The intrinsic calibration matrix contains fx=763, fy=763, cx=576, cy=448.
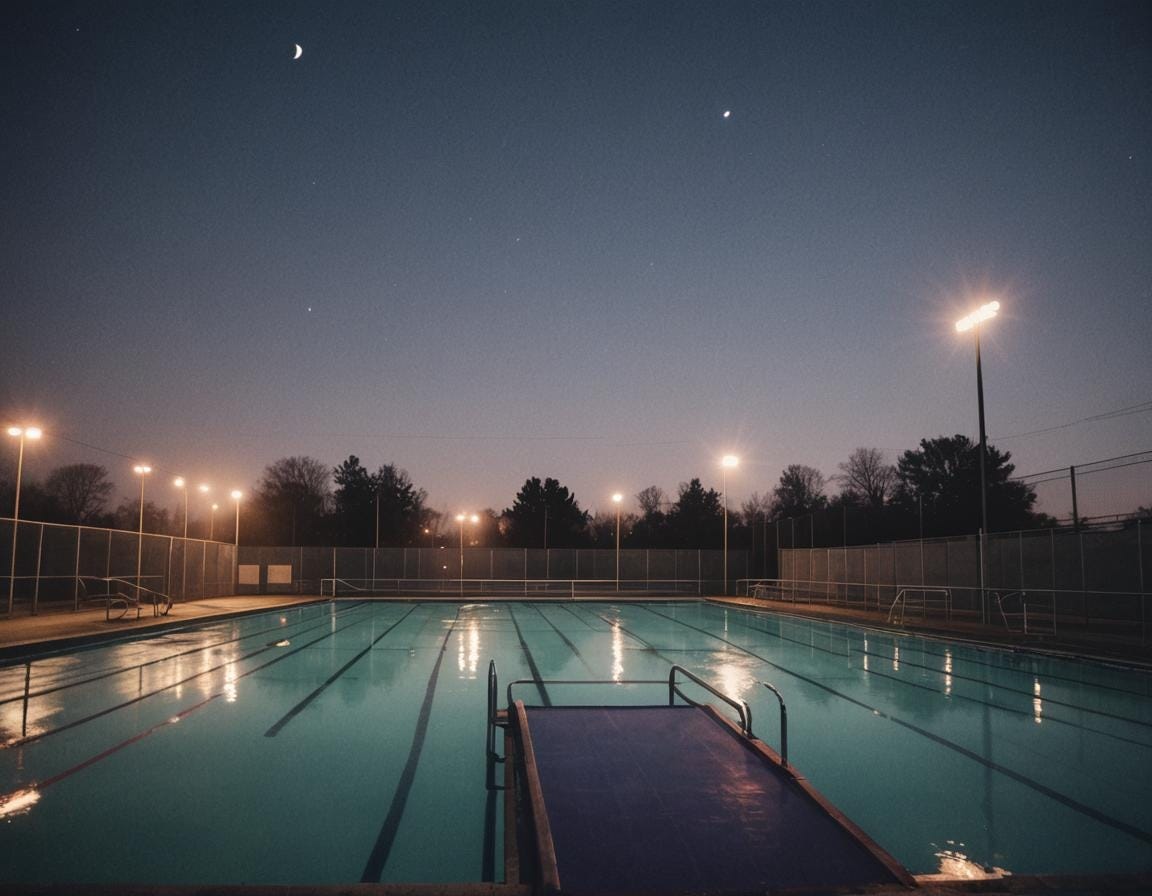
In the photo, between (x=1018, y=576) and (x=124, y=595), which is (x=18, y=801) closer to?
(x=124, y=595)

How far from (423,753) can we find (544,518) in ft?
175

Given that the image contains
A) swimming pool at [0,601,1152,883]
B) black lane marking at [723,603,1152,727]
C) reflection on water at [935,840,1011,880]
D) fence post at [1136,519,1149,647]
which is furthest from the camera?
fence post at [1136,519,1149,647]

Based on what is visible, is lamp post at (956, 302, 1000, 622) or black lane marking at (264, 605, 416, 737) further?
lamp post at (956, 302, 1000, 622)

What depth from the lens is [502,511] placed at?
2702 inches

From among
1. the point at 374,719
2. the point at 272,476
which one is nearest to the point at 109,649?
the point at 374,719

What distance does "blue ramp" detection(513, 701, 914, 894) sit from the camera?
355cm

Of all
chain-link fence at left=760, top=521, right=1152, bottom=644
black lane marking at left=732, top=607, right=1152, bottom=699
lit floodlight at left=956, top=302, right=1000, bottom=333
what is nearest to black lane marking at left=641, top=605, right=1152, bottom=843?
black lane marking at left=732, top=607, right=1152, bottom=699

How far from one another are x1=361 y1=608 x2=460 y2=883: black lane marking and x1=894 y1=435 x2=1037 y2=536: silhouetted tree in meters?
19.9

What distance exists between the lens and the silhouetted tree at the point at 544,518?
59.9 metres

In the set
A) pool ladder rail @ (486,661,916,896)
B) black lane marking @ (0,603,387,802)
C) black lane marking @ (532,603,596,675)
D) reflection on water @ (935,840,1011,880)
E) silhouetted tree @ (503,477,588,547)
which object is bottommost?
black lane marking @ (532,603,596,675)

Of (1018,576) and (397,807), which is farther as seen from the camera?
(1018,576)

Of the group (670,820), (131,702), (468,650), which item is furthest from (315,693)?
(670,820)

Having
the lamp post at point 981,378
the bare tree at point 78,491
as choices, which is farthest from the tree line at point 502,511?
the lamp post at point 981,378

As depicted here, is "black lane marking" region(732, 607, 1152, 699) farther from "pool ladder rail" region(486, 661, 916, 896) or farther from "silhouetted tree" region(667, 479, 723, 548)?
"silhouetted tree" region(667, 479, 723, 548)
